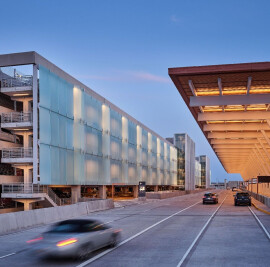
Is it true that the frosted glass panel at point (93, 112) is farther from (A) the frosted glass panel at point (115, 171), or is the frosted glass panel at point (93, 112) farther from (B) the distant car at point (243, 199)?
(B) the distant car at point (243, 199)

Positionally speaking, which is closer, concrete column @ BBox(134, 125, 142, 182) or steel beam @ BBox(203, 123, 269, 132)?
steel beam @ BBox(203, 123, 269, 132)

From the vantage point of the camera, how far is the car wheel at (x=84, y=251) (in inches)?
489

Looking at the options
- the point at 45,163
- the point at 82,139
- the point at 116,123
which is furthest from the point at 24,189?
the point at 116,123

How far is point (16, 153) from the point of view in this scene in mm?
36125

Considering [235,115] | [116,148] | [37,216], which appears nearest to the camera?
[37,216]

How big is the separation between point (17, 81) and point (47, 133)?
5805mm

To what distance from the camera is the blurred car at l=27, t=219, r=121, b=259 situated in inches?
470

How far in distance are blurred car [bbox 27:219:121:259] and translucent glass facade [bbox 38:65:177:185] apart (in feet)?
68.2

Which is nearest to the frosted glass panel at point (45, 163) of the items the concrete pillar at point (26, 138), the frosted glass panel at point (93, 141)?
the concrete pillar at point (26, 138)

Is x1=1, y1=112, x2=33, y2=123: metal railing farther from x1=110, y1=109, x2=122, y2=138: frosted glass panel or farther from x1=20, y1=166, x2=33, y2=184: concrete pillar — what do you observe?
x1=110, y1=109, x2=122, y2=138: frosted glass panel

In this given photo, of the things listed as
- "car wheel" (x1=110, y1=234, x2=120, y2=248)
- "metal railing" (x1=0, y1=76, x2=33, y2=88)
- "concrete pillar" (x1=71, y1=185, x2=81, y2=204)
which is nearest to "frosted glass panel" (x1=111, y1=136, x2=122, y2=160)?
"concrete pillar" (x1=71, y1=185, x2=81, y2=204)

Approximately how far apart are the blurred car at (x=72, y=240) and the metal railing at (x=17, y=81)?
24074 millimetres

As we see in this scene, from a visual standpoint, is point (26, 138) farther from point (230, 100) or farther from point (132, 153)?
point (132, 153)

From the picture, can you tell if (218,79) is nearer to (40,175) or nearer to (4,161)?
(40,175)
